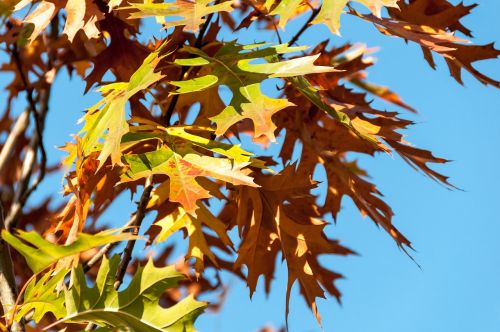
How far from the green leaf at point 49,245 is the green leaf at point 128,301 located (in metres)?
0.05

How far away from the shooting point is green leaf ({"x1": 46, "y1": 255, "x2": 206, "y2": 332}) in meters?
1.16

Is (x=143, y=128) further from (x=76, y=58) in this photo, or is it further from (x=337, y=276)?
(x=76, y=58)

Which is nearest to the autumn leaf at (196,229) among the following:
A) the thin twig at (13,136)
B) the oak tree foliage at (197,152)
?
the oak tree foliage at (197,152)

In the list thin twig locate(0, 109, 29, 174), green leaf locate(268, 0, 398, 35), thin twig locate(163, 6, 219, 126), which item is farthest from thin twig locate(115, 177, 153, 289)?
thin twig locate(0, 109, 29, 174)

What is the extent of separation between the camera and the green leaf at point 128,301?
1.16 metres

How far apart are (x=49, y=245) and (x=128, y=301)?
137 mm

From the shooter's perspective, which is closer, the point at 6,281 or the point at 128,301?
the point at 128,301

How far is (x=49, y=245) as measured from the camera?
113 cm

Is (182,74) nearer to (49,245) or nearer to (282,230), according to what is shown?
(282,230)

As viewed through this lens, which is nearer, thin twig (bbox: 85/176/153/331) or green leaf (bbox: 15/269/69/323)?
green leaf (bbox: 15/269/69/323)

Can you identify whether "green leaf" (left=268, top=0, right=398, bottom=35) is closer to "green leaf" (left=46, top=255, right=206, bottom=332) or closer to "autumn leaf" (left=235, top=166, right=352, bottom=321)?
"autumn leaf" (left=235, top=166, right=352, bottom=321)

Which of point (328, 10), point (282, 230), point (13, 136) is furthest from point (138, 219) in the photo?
point (13, 136)

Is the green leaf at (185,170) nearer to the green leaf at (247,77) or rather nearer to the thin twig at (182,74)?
the green leaf at (247,77)

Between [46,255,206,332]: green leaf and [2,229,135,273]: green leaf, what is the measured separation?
47mm
